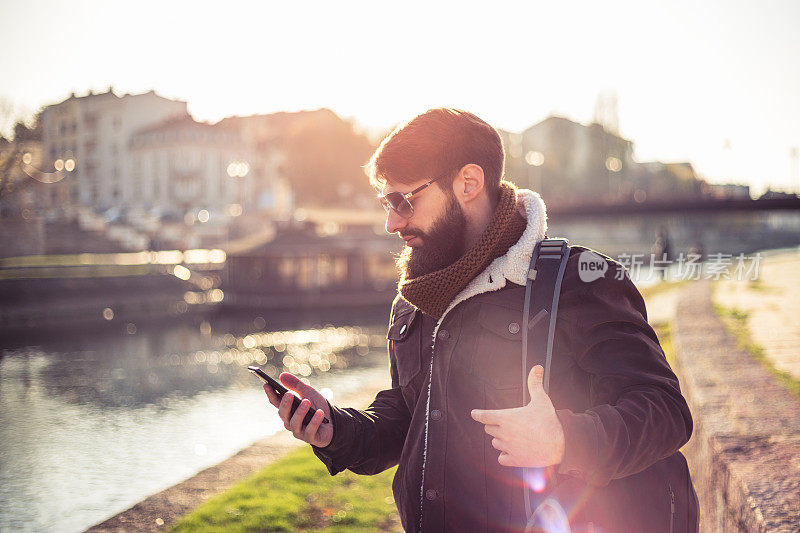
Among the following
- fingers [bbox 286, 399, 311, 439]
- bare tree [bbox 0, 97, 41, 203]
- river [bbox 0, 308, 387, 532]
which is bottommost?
river [bbox 0, 308, 387, 532]

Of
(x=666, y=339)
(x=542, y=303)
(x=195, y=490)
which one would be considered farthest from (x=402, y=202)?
(x=666, y=339)

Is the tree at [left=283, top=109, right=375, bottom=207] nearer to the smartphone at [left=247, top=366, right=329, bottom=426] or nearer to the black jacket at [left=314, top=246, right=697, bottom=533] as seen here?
the smartphone at [left=247, top=366, right=329, bottom=426]

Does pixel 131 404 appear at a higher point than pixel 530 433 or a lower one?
lower

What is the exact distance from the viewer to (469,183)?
201 centimetres

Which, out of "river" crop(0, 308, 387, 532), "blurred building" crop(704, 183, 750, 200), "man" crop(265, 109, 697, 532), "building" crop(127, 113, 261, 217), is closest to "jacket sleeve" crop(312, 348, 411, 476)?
"man" crop(265, 109, 697, 532)

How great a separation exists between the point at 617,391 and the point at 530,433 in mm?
313

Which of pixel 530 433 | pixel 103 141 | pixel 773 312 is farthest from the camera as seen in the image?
pixel 103 141

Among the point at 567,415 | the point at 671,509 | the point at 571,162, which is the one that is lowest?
the point at 671,509

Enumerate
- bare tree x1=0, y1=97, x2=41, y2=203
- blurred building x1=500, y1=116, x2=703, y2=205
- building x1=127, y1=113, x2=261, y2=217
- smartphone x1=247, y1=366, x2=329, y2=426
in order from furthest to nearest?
blurred building x1=500, y1=116, x2=703, y2=205, building x1=127, y1=113, x2=261, y2=217, bare tree x1=0, y1=97, x2=41, y2=203, smartphone x1=247, y1=366, x2=329, y2=426

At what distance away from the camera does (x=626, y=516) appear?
173cm

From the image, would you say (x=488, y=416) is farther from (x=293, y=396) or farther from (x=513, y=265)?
(x=293, y=396)

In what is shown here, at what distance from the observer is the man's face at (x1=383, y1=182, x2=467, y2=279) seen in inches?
80.4

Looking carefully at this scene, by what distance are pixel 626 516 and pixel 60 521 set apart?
9.90m

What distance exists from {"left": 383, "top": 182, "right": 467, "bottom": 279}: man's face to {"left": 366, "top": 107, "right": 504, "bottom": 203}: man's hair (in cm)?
4
